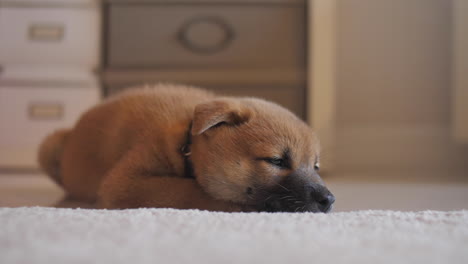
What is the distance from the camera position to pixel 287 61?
→ 2.36 m

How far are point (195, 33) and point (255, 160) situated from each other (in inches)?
55.9

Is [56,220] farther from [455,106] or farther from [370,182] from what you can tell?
[455,106]

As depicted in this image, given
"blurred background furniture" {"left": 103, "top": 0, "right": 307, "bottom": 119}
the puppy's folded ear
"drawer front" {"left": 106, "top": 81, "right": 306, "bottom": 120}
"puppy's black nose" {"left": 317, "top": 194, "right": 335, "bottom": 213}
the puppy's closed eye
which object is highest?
"blurred background furniture" {"left": 103, "top": 0, "right": 307, "bottom": 119}

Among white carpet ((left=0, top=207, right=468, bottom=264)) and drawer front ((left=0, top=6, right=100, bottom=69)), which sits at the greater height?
drawer front ((left=0, top=6, right=100, bottom=69))

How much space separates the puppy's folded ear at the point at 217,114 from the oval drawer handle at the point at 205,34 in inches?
48.8

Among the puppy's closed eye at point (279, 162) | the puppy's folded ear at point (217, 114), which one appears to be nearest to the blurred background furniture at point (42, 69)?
the puppy's folded ear at point (217, 114)

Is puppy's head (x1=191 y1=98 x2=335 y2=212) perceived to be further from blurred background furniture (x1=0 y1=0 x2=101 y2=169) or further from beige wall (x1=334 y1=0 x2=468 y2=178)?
beige wall (x1=334 y1=0 x2=468 y2=178)

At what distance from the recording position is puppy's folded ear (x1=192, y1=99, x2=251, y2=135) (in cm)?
103

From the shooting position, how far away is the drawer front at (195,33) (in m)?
2.32

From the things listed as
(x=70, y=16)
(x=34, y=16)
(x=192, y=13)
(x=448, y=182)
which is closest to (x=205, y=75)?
(x=192, y=13)

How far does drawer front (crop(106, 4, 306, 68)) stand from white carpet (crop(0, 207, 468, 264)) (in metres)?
1.63

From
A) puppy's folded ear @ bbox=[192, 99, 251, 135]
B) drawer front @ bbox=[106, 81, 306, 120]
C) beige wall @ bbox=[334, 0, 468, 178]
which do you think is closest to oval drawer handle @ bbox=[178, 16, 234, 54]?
drawer front @ bbox=[106, 81, 306, 120]

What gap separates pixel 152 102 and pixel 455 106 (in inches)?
68.2

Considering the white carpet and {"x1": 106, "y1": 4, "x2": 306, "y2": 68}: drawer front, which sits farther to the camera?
{"x1": 106, "y1": 4, "x2": 306, "y2": 68}: drawer front
